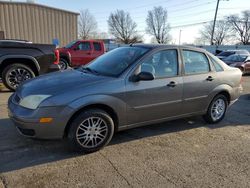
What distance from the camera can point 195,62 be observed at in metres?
5.19

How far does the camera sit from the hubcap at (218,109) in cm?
564

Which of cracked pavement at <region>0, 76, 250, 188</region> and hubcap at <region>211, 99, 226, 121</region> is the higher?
hubcap at <region>211, 99, 226, 121</region>

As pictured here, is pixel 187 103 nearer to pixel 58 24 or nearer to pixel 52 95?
pixel 52 95

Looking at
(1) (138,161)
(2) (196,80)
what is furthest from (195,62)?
(1) (138,161)

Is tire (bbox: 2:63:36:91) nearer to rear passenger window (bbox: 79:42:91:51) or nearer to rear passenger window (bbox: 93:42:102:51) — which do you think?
rear passenger window (bbox: 79:42:91:51)

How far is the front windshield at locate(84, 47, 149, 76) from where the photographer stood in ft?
14.5

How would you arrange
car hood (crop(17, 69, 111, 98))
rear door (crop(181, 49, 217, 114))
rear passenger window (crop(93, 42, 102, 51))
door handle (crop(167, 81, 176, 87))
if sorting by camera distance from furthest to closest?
rear passenger window (crop(93, 42, 102, 51)) < rear door (crop(181, 49, 217, 114)) < door handle (crop(167, 81, 176, 87)) < car hood (crop(17, 69, 111, 98))

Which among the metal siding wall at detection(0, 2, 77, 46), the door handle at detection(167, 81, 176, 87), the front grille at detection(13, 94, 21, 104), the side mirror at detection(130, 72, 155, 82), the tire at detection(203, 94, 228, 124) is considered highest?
the metal siding wall at detection(0, 2, 77, 46)

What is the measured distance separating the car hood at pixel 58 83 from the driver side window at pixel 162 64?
2.49 ft

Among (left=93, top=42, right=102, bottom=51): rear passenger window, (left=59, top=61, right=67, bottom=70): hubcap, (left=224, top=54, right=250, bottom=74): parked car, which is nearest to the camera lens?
(left=59, top=61, right=67, bottom=70): hubcap

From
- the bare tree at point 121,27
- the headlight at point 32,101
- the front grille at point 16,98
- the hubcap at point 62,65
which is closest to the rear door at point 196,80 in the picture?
the headlight at point 32,101

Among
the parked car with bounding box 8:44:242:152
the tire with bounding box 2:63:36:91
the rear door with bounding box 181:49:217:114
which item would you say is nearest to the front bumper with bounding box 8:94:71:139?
the parked car with bounding box 8:44:242:152

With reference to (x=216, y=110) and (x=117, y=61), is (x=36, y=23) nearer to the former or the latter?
(x=117, y=61)

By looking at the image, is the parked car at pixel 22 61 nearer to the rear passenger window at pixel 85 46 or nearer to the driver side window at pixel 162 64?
the driver side window at pixel 162 64
